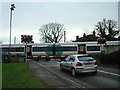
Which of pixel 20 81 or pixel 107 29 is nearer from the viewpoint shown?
pixel 20 81

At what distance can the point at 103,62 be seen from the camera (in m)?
18.2

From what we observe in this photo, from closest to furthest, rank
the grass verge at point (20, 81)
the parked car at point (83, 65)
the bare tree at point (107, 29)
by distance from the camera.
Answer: the grass verge at point (20, 81), the parked car at point (83, 65), the bare tree at point (107, 29)

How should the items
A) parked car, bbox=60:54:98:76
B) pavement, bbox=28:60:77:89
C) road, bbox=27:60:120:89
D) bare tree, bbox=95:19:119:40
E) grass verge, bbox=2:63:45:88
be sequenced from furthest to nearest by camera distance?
1. bare tree, bbox=95:19:119:40
2. parked car, bbox=60:54:98:76
3. road, bbox=27:60:120:89
4. pavement, bbox=28:60:77:89
5. grass verge, bbox=2:63:45:88

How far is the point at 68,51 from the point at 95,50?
5693 millimetres

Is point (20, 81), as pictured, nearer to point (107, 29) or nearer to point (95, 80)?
point (95, 80)

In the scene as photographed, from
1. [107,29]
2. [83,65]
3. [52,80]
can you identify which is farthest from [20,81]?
[107,29]

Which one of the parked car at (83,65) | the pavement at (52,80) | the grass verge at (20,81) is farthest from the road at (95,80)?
the grass verge at (20,81)

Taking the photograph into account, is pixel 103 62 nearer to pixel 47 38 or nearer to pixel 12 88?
pixel 12 88

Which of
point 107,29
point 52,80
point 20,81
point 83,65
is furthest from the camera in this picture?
point 107,29

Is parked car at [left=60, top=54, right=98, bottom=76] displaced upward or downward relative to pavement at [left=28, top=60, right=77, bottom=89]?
upward

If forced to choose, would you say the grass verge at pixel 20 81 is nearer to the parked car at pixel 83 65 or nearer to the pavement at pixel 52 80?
the pavement at pixel 52 80

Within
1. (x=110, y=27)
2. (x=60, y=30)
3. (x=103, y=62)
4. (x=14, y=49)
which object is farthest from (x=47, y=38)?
(x=103, y=62)

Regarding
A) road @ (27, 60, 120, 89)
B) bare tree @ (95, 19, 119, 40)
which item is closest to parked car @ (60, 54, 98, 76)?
road @ (27, 60, 120, 89)

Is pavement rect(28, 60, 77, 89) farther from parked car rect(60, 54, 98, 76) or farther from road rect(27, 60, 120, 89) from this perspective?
parked car rect(60, 54, 98, 76)
